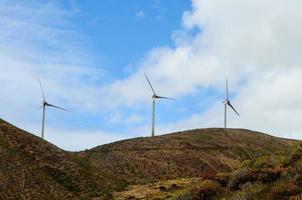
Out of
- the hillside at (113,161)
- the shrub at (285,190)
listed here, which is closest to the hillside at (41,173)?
the hillside at (113,161)

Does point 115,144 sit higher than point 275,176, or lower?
higher

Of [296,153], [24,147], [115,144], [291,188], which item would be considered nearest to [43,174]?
[24,147]

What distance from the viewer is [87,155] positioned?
10831 centimetres

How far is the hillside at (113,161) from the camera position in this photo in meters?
72.4

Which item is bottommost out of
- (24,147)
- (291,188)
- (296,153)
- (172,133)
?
(291,188)

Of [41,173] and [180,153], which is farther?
[180,153]

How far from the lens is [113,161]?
100125 mm

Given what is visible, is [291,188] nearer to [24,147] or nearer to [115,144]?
[24,147]

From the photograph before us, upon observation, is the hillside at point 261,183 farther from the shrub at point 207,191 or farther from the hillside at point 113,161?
the hillside at point 113,161

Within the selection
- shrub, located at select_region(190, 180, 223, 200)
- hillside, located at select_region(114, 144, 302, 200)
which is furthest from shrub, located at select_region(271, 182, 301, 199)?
shrub, located at select_region(190, 180, 223, 200)

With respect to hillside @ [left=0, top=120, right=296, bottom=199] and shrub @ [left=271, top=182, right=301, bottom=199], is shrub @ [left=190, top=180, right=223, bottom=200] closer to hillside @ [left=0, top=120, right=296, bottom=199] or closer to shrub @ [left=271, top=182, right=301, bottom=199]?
shrub @ [left=271, top=182, right=301, bottom=199]

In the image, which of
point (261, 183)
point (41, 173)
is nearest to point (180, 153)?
point (41, 173)

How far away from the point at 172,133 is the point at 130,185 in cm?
4777

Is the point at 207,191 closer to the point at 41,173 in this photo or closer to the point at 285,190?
the point at 285,190
